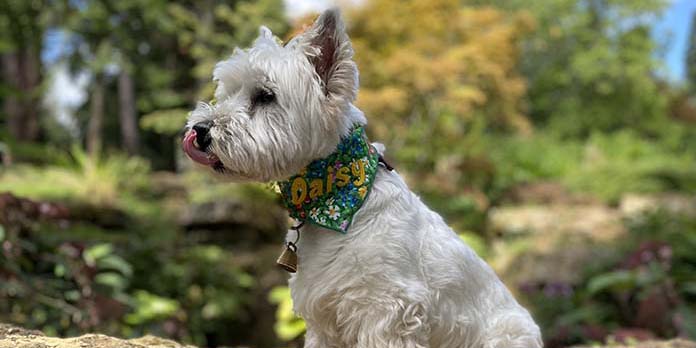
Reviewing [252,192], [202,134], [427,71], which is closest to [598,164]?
[427,71]

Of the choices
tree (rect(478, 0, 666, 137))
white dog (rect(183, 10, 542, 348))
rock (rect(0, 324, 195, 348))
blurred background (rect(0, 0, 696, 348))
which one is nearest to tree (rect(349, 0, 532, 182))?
blurred background (rect(0, 0, 696, 348))

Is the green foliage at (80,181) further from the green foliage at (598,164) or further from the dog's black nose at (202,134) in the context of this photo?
the green foliage at (598,164)

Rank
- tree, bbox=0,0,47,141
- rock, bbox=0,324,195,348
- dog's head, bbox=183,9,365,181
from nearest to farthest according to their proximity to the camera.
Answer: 1. dog's head, bbox=183,9,365,181
2. rock, bbox=0,324,195,348
3. tree, bbox=0,0,47,141

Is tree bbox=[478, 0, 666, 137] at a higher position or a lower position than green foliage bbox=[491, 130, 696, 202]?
higher

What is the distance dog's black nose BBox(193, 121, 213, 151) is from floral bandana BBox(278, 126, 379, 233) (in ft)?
1.21

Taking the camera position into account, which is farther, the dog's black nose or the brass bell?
the brass bell

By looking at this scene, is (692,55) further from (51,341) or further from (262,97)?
(51,341)

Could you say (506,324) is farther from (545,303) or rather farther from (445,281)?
(545,303)

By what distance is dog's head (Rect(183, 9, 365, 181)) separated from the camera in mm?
2115

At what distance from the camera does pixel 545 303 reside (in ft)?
28.4

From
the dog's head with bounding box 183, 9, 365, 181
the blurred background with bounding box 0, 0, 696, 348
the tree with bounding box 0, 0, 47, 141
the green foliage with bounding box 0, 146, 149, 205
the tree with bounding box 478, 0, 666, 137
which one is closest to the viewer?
the dog's head with bounding box 183, 9, 365, 181

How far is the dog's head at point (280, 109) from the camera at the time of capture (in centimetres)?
212

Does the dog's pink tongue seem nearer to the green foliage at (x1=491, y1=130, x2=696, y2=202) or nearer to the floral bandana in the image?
the floral bandana

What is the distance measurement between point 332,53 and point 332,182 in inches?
18.1
